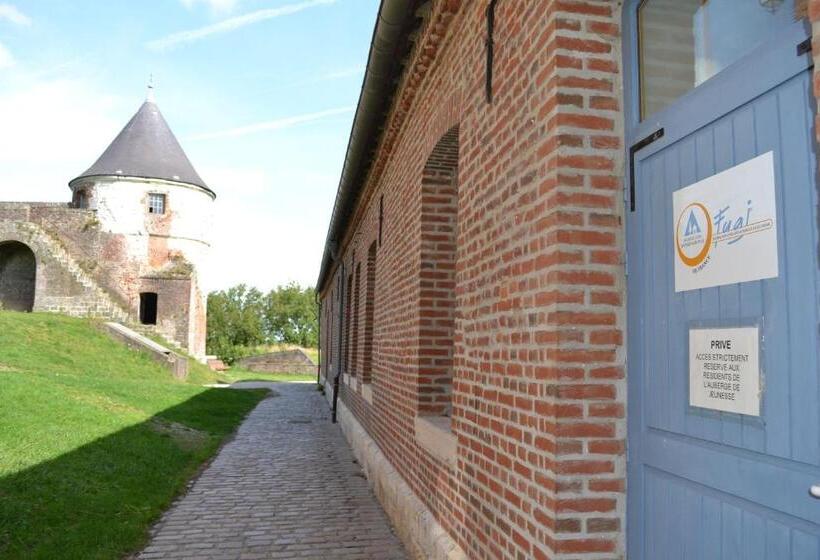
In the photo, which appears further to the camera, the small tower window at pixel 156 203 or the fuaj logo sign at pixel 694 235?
the small tower window at pixel 156 203

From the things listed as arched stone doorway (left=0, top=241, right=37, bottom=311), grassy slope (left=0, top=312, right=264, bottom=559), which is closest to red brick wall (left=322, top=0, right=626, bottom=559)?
grassy slope (left=0, top=312, right=264, bottom=559)

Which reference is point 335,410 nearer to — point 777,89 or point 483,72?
point 483,72

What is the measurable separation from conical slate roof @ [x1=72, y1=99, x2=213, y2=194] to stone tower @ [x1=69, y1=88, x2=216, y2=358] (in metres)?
0.05

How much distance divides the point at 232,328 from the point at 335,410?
50.5 metres

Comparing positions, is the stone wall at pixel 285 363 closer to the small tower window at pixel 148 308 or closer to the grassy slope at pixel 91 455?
the small tower window at pixel 148 308

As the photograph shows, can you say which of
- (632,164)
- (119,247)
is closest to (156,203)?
(119,247)

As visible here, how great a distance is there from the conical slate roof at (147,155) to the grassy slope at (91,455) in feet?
56.7

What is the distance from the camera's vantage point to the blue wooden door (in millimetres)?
1747

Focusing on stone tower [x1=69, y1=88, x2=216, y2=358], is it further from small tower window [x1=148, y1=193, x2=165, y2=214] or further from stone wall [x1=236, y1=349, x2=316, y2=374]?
stone wall [x1=236, y1=349, x2=316, y2=374]

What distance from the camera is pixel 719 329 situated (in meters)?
2.07

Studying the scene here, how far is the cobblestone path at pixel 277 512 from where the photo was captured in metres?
5.55

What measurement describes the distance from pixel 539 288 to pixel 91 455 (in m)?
7.39

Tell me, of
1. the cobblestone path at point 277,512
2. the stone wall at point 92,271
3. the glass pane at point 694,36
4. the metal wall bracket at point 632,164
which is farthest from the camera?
the stone wall at point 92,271

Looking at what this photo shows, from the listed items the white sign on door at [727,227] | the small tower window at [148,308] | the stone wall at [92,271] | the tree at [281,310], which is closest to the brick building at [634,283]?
the white sign on door at [727,227]
